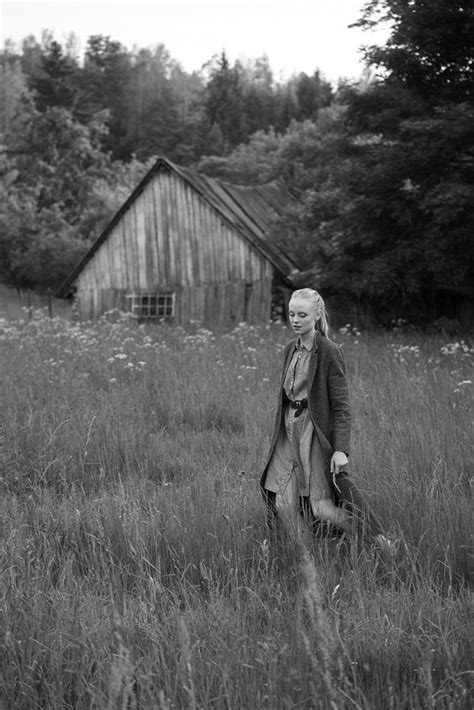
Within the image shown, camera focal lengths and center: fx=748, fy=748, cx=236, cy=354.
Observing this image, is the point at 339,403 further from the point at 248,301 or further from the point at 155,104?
the point at 155,104

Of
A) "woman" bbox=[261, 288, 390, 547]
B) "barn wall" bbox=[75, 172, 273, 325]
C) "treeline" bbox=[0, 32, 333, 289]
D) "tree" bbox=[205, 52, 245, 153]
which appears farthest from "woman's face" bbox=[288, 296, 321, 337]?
"tree" bbox=[205, 52, 245, 153]

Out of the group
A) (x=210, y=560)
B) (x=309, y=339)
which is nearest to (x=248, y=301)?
(x=309, y=339)

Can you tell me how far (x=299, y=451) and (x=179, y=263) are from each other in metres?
18.2

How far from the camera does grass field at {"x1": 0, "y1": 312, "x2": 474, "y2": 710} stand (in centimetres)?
254

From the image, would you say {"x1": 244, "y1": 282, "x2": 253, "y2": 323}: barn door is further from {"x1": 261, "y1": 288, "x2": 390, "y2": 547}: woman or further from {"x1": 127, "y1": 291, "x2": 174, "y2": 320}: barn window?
{"x1": 261, "y1": 288, "x2": 390, "y2": 547}: woman

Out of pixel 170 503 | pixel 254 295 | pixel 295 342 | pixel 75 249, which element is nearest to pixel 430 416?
pixel 295 342

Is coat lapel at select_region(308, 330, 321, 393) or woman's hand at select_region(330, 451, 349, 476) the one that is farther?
coat lapel at select_region(308, 330, 321, 393)

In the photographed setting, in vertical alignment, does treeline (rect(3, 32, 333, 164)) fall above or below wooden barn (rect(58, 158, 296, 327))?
above

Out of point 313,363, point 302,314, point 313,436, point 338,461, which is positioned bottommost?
point 338,461

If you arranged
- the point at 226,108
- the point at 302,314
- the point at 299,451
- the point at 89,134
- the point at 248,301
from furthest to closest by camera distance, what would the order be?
the point at 226,108 → the point at 89,134 → the point at 248,301 → the point at 299,451 → the point at 302,314

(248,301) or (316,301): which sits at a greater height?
(316,301)

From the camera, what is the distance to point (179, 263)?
22062 millimetres

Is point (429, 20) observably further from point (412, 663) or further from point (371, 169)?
point (412, 663)

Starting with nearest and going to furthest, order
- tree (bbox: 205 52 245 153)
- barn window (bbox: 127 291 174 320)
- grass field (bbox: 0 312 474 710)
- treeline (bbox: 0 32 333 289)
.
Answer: grass field (bbox: 0 312 474 710)
barn window (bbox: 127 291 174 320)
treeline (bbox: 0 32 333 289)
tree (bbox: 205 52 245 153)
